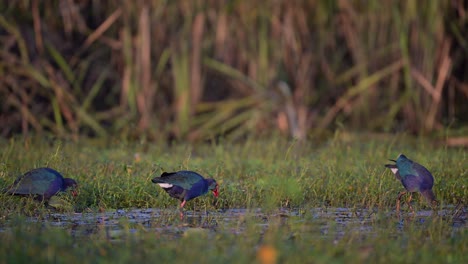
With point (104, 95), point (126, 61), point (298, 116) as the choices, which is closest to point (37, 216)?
point (126, 61)

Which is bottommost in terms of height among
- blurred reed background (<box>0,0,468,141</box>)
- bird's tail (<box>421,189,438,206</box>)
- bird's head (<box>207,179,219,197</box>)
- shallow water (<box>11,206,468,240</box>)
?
shallow water (<box>11,206,468,240</box>)

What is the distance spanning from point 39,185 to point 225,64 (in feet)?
16.1

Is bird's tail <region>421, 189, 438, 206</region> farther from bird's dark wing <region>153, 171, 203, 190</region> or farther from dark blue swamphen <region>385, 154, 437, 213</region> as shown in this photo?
bird's dark wing <region>153, 171, 203, 190</region>

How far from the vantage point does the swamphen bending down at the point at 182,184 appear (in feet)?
18.0

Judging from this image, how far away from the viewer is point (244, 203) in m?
5.89

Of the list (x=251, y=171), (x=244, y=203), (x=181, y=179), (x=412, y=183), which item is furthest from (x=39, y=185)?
(x=412, y=183)

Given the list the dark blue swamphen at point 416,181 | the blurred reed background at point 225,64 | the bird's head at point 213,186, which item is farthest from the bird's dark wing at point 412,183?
the blurred reed background at point 225,64

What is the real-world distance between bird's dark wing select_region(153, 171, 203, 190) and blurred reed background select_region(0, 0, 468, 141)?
3.68 m

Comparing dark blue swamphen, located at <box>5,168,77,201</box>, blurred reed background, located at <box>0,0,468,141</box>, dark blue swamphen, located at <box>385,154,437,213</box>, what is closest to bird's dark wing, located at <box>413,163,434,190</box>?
dark blue swamphen, located at <box>385,154,437,213</box>

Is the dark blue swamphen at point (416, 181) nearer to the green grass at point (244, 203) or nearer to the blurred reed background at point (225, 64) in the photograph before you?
the green grass at point (244, 203)

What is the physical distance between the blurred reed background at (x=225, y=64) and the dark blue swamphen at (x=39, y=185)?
3502 mm

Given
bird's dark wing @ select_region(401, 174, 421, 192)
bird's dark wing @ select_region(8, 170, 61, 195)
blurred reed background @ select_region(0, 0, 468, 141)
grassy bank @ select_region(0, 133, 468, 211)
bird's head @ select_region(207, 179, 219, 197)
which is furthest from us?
blurred reed background @ select_region(0, 0, 468, 141)

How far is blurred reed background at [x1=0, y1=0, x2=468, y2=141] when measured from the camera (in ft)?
31.1

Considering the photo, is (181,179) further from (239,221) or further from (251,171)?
(251,171)
